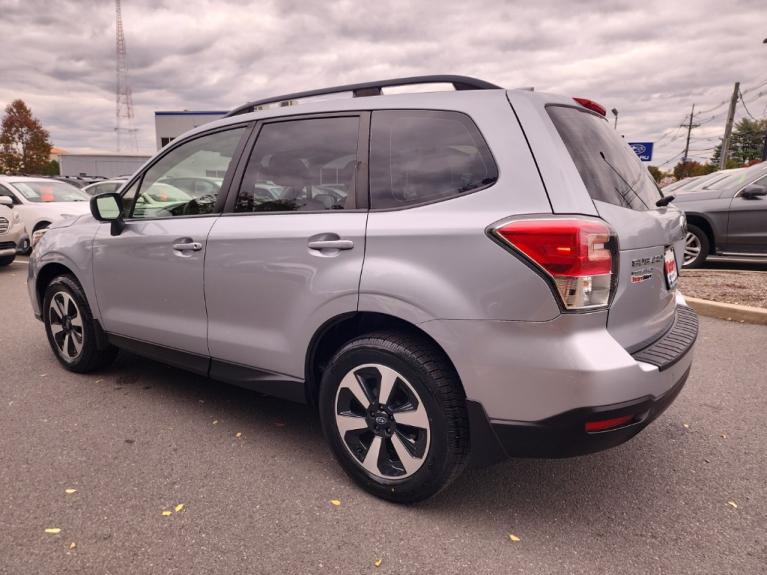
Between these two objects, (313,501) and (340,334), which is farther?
(340,334)

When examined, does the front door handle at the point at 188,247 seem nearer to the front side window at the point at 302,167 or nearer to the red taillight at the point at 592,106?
the front side window at the point at 302,167

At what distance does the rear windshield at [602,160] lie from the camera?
224 cm

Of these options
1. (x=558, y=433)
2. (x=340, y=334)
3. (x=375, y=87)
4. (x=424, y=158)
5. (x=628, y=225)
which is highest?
(x=375, y=87)

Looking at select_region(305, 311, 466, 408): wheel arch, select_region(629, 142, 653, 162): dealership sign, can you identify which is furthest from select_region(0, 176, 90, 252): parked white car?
select_region(629, 142, 653, 162): dealership sign

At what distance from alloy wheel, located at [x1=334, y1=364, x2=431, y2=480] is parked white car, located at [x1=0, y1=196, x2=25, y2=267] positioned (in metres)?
9.25

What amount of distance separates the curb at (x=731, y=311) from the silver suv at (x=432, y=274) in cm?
326

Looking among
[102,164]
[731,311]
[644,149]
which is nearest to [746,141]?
[644,149]

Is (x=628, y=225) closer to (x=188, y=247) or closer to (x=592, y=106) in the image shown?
(x=592, y=106)

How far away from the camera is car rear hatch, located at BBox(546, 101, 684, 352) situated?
2.15m

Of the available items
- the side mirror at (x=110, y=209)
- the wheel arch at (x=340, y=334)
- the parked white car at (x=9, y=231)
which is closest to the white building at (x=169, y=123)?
the parked white car at (x=9, y=231)

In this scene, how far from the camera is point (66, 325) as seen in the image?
4.18m

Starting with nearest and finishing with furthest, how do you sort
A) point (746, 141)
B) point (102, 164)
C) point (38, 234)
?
point (38, 234)
point (102, 164)
point (746, 141)

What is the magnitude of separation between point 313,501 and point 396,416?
1.89 ft

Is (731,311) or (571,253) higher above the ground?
(571,253)
